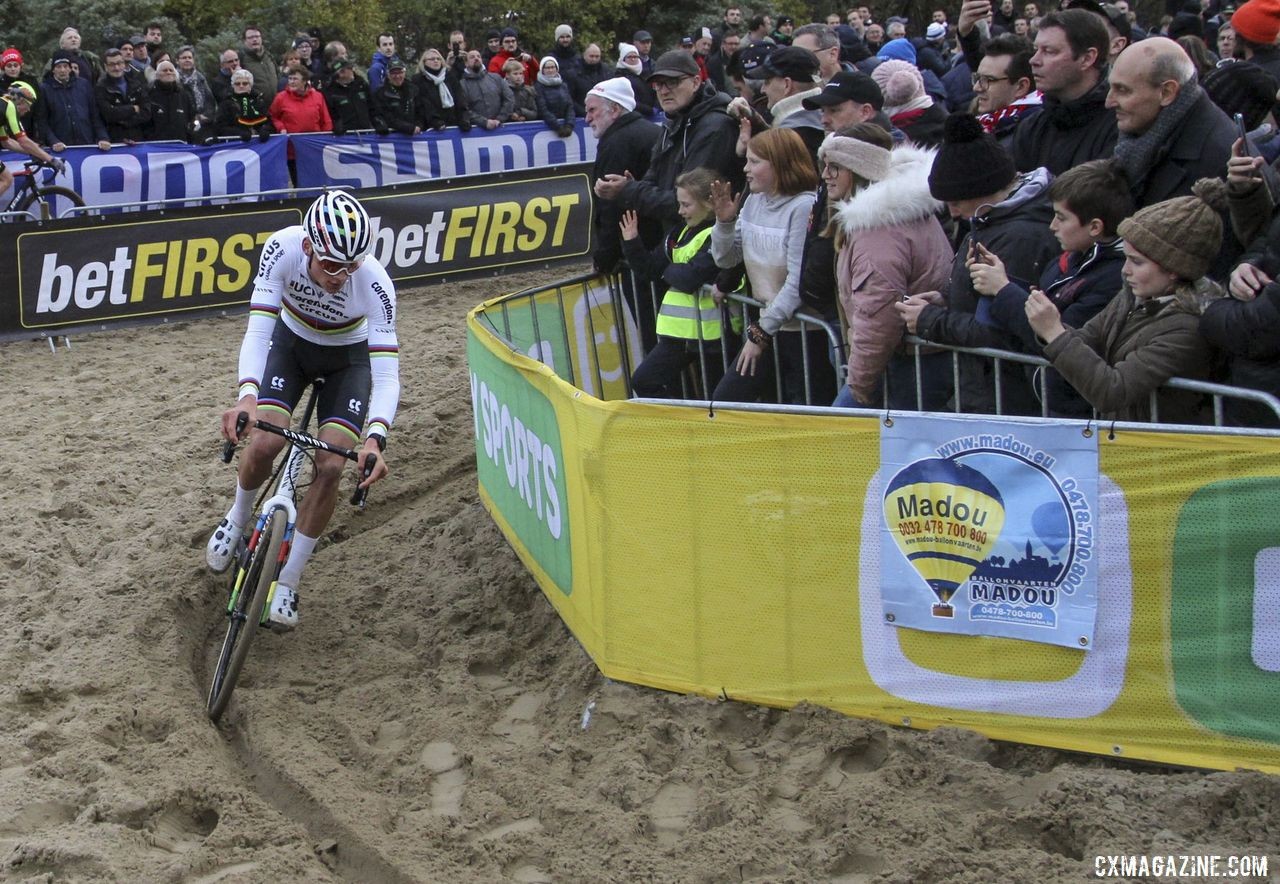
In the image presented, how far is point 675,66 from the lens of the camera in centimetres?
837

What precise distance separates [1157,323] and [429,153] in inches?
559

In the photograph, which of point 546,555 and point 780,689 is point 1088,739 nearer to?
point 780,689

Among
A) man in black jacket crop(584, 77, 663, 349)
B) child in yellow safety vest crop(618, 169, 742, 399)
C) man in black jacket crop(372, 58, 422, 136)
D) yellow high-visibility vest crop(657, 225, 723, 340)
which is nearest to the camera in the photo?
child in yellow safety vest crop(618, 169, 742, 399)

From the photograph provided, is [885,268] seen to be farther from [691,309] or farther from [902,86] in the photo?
[902,86]

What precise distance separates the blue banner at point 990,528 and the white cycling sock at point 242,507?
3.68m

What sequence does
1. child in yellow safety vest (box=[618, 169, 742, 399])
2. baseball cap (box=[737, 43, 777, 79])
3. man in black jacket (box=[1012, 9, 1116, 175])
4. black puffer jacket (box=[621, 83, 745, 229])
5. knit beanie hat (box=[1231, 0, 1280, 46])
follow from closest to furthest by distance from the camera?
man in black jacket (box=[1012, 9, 1116, 175]) → knit beanie hat (box=[1231, 0, 1280, 46]) → child in yellow safety vest (box=[618, 169, 742, 399]) → black puffer jacket (box=[621, 83, 745, 229]) → baseball cap (box=[737, 43, 777, 79])

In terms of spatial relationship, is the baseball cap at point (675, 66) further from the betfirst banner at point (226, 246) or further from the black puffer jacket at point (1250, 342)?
the betfirst banner at point (226, 246)

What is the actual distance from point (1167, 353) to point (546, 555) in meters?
3.39

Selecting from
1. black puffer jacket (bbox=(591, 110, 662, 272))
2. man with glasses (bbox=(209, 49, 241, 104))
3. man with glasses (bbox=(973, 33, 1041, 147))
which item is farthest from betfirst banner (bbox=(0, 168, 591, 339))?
man with glasses (bbox=(973, 33, 1041, 147))

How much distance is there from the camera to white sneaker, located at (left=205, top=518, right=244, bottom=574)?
7363mm

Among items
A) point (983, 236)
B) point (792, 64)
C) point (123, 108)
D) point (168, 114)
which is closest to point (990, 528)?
point (983, 236)

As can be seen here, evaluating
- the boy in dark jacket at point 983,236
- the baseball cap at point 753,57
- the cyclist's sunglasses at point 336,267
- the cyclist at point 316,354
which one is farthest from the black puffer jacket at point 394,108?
the boy in dark jacket at point 983,236

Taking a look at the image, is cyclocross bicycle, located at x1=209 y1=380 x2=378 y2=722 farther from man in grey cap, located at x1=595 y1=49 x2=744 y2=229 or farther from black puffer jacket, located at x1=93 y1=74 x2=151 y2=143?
black puffer jacket, located at x1=93 y1=74 x2=151 y2=143

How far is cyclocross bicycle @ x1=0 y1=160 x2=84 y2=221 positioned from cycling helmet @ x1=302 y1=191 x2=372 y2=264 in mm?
9172
